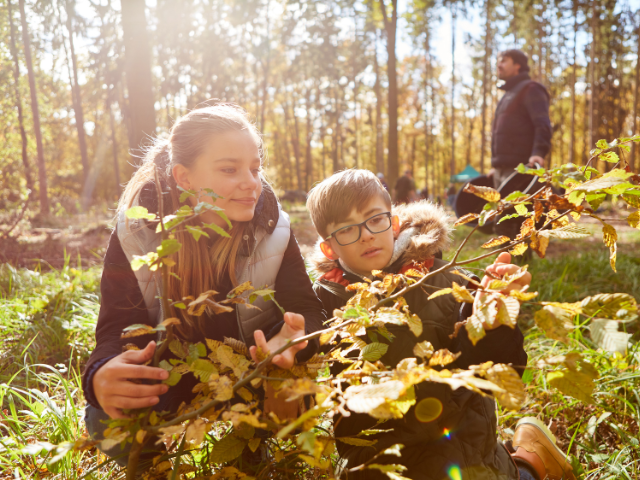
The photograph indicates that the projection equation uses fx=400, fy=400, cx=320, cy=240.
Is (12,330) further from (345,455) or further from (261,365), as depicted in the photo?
(261,365)

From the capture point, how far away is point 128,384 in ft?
3.50

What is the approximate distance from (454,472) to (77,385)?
1.99 m

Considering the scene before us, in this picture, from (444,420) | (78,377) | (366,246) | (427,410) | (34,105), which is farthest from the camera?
(34,105)

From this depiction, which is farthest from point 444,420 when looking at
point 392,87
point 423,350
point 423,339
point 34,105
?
point 34,105

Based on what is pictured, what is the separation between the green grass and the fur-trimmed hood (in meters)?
0.47

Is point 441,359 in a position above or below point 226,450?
above

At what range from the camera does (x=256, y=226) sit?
179cm

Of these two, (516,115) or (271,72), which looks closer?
(516,115)

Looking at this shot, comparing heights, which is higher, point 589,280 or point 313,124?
point 313,124

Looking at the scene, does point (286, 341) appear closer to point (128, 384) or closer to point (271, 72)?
point (128, 384)

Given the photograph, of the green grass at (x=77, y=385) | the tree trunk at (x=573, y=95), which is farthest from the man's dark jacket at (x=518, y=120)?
the tree trunk at (x=573, y=95)

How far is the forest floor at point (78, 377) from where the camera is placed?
65.4 inches

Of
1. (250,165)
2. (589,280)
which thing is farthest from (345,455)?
(589,280)

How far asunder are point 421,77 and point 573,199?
1139 inches
